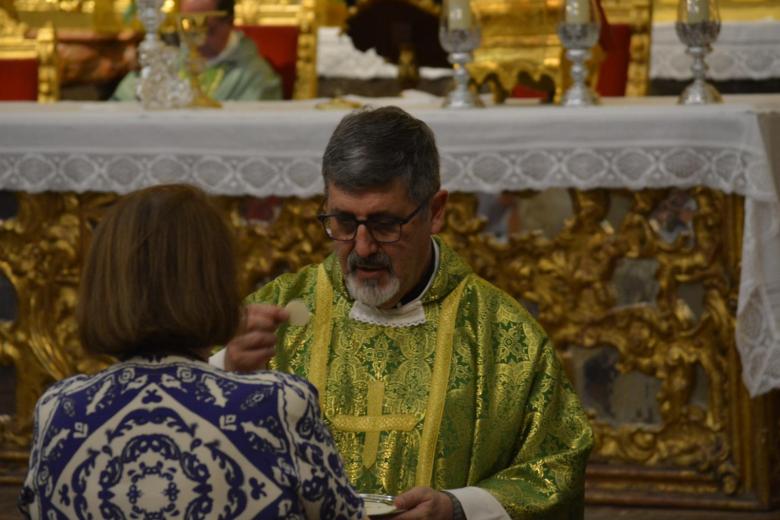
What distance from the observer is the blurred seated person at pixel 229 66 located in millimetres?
7262

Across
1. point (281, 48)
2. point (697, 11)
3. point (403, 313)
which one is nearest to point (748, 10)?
point (281, 48)

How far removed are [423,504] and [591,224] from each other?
7.87 feet

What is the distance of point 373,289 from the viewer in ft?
10.8

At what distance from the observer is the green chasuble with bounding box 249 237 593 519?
3.28 meters

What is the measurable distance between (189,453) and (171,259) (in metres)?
0.28

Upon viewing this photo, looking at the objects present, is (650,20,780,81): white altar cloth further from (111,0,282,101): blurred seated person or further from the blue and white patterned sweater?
the blue and white patterned sweater

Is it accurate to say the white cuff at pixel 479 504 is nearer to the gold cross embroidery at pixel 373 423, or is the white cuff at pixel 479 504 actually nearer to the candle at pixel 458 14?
the gold cross embroidery at pixel 373 423

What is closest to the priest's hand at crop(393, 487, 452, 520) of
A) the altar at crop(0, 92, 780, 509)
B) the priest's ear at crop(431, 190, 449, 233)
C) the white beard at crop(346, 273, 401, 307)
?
the white beard at crop(346, 273, 401, 307)

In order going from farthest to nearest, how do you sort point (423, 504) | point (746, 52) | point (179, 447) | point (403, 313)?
point (746, 52) → point (403, 313) → point (423, 504) → point (179, 447)

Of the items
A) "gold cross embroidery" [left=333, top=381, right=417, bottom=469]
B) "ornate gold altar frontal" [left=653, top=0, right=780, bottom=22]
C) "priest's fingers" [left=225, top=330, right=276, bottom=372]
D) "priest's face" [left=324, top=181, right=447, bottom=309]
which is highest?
"priest's face" [left=324, top=181, right=447, bottom=309]

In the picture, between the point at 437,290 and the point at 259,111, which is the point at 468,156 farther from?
the point at 437,290

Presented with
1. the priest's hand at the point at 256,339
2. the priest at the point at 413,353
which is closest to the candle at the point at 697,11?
the priest at the point at 413,353

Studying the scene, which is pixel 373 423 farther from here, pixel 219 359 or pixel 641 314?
pixel 641 314

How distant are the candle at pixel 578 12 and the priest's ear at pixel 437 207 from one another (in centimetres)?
217
